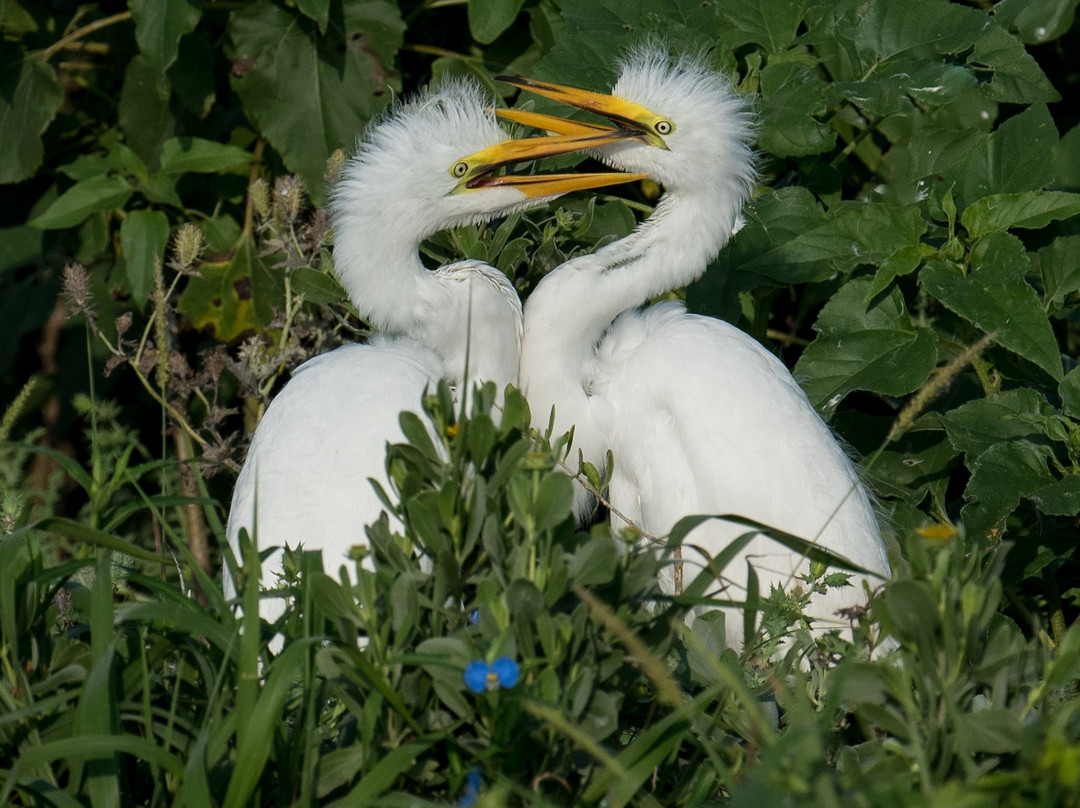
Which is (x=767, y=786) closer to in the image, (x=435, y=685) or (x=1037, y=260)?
(x=435, y=685)

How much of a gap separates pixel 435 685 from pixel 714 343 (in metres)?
1.74

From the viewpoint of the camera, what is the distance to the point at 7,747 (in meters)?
1.83

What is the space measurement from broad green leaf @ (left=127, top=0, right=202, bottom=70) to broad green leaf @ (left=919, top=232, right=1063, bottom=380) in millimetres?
2100

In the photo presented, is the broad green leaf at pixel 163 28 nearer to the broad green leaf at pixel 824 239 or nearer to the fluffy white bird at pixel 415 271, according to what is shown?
the fluffy white bird at pixel 415 271

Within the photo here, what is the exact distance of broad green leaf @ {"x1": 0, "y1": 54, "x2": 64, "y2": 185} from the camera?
13.0 ft

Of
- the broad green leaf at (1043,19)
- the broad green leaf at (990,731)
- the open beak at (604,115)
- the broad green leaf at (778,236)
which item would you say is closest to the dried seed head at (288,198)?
the open beak at (604,115)

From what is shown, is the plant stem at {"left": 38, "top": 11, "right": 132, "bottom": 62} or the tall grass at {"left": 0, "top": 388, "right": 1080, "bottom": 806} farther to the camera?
the plant stem at {"left": 38, "top": 11, "right": 132, "bottom": 62}

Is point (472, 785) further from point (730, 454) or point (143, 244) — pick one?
point (143, 244)

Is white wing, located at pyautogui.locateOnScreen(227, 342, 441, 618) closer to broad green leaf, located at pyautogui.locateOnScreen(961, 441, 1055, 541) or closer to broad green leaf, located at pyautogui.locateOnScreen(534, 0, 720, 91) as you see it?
broad green leaf, located at pyautogui.locateOnScreen(534, 0, 720, 91)

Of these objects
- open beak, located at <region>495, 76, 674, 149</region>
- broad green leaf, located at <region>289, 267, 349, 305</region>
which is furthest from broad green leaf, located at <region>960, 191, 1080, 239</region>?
broad green leaf, located at <region>289, 267, 349, 305</region>

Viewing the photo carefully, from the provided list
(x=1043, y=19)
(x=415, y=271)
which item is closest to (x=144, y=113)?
Answer: (x=415, y=271)

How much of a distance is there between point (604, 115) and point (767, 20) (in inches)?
24.5

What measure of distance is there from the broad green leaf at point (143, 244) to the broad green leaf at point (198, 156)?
168mm

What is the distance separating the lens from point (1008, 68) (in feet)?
11.7
